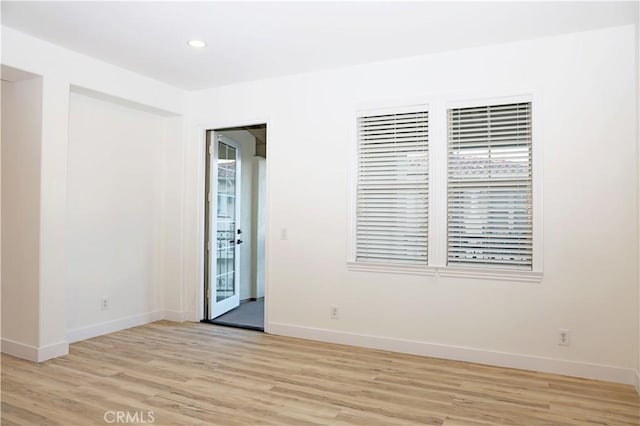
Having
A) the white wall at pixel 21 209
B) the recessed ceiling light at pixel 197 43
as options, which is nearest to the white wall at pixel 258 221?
the recessed ceiling light at pixel 197 43

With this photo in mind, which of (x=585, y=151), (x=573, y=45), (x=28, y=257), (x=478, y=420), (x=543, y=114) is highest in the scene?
(x=573, y=45)

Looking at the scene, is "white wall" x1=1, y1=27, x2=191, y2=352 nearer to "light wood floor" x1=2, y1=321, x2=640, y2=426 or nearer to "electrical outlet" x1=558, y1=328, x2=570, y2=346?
"light wood floor" x1=2, y1=321, x2=640, y2=426

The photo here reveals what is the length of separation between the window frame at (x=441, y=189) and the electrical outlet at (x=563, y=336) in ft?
1.40

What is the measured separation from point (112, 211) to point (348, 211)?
252 centimetres

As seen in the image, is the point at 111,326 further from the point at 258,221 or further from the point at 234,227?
the point at 258,221

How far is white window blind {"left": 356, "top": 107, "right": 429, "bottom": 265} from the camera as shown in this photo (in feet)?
13.2

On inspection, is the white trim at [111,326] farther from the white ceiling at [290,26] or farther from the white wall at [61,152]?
the white ceiling at [290,26]

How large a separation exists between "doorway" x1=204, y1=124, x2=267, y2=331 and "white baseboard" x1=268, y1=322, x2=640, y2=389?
75cm

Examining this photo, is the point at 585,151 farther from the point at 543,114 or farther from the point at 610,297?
the point at 610,297

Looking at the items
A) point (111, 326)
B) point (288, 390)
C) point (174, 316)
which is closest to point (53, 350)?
point (111, 326)

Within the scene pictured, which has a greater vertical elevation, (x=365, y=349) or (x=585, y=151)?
(x=585, y=151)

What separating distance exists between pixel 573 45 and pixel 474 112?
0.87 meters

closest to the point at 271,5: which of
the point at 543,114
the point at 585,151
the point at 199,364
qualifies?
the point at 543,114

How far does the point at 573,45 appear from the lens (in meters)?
3.50
